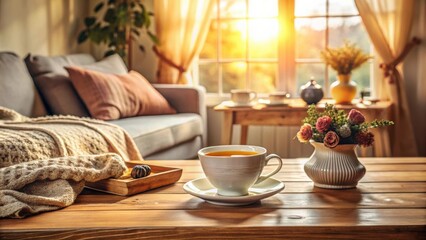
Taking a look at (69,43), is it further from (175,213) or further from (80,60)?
(175,213)

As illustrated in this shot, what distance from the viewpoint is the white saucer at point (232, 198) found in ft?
4.70

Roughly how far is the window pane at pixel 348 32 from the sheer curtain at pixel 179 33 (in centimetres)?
100

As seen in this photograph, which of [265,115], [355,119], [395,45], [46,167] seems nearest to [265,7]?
[395,45]

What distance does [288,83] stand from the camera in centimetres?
501

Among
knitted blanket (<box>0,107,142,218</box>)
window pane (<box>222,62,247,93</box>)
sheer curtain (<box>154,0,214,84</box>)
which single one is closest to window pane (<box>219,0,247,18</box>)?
sheer curtain (<box>154,0,214,84</box>)

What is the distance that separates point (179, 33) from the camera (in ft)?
16.2

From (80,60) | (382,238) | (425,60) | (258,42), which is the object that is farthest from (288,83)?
(382,238)

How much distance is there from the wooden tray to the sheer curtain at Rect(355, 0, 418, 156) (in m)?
3.12

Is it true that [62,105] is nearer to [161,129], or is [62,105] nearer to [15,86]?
[15,86]

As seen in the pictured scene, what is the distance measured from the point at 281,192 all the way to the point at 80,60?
306 cm

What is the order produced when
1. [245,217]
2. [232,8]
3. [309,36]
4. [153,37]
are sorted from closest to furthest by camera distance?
[245,217]
[153,37]
[309,36]
[232,8]

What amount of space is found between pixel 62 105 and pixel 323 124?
90.3 inches

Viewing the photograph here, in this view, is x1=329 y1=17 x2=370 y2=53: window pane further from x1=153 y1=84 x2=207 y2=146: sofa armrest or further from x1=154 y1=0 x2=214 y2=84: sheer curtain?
x1=153 y1=84 x2=207 y2=146: sofa armrest

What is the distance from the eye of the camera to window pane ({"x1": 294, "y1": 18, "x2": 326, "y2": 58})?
16.2ft
